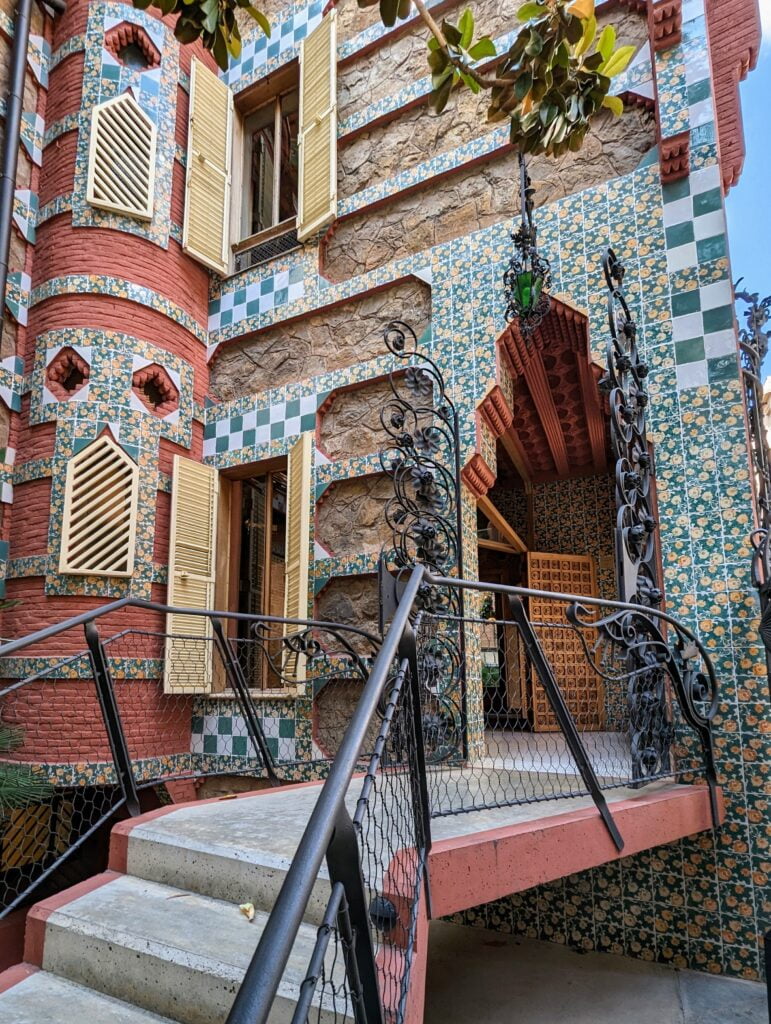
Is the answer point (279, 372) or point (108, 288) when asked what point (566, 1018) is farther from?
point (108, 288)

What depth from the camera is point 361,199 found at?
638 cm

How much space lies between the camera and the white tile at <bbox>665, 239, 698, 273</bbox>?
4629 mm

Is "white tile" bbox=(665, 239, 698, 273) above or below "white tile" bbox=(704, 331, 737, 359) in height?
above

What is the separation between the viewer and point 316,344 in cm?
650

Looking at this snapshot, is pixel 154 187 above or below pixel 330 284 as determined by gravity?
above

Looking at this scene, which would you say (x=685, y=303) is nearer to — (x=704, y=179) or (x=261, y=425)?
(x=704, y=179)

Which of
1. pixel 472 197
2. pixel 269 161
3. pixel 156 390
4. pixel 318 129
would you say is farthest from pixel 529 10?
pixel 269 161

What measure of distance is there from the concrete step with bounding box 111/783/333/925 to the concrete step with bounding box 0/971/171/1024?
1.51 ft

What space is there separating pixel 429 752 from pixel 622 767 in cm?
114

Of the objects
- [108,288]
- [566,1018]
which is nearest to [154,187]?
[108,288]

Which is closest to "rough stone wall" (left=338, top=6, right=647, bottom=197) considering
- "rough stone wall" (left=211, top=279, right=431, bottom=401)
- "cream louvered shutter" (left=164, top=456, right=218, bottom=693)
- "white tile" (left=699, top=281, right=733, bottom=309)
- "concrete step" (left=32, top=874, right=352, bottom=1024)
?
"rough stone wall" (left=211, top=279, right=431, bottom=401)

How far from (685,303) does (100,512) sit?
4734mm

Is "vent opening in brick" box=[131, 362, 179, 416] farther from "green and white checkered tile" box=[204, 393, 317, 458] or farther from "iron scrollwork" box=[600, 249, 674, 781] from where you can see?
"iron scrollwork" box=[600, 249, 674, 781]

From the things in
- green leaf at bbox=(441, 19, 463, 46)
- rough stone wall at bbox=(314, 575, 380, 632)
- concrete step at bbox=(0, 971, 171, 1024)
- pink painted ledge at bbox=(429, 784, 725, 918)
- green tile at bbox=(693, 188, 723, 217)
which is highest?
green tile at bbox=(693, 188, 723, 217)
